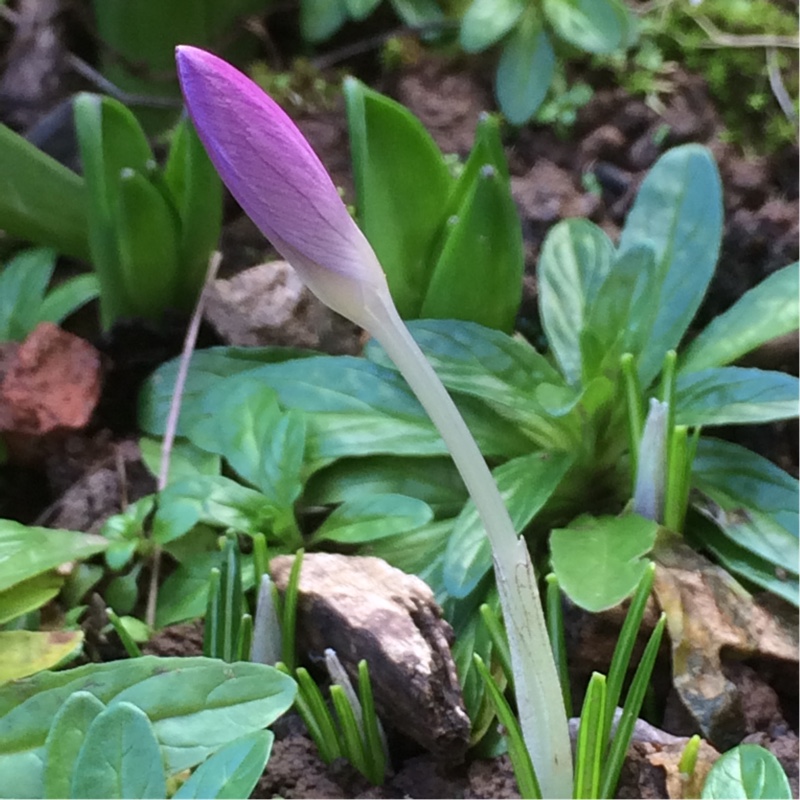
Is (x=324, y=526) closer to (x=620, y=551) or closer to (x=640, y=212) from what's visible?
(x=620, y=551)

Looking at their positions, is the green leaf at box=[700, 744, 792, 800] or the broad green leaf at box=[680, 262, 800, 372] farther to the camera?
the broad green leaf at box=[680, 262, 800, 372]

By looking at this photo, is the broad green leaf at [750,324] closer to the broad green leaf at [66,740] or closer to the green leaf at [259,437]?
the green leaf at [259,437]

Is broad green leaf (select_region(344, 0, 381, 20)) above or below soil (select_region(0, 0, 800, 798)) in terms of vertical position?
above

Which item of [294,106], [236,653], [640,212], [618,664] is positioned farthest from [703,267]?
[294,106]

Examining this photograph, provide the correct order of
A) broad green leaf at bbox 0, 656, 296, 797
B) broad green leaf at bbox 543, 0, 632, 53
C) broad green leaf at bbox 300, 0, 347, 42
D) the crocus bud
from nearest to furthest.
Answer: the crocus bud
broad green leaf at bbox 0, 656, 296, 797
broad green leaf at bbox 543, 0, 632, 53
broad green leaf at bbox 300, 0, 347, 42

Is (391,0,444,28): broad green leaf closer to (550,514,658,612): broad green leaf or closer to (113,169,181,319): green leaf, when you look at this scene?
(113,169,181,319): green leaf

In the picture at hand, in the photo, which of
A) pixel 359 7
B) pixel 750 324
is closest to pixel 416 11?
pixel 359 7

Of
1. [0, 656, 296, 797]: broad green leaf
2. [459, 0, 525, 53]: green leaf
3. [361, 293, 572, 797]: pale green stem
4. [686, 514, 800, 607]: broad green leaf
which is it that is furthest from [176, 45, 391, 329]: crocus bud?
[459, 0, 525, 53]: green leaf

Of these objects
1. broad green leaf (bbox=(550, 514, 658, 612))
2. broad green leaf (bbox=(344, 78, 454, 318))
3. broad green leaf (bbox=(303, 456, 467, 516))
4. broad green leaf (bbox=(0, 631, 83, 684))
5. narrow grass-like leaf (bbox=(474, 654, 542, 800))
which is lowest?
broad green leaf (bbox=(0, 631, 83, 684))
